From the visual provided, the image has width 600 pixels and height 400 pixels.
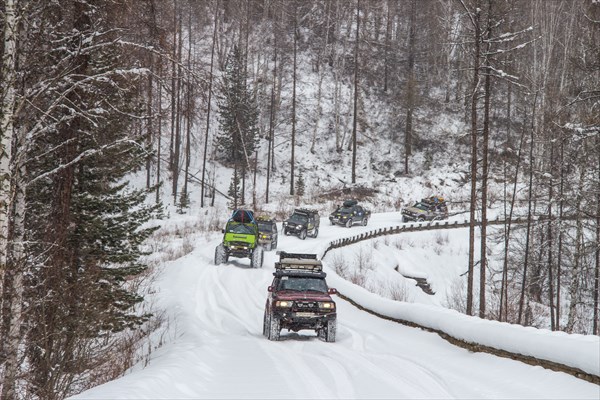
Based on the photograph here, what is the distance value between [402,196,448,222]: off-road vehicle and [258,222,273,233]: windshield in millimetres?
17478

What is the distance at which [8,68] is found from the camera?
659 cm

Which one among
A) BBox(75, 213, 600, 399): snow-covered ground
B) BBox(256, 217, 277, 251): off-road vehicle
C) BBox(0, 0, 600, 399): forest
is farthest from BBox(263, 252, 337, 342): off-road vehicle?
BBox(256, 217, 277, 251): off-road vehicle

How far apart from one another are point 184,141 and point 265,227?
2818cm

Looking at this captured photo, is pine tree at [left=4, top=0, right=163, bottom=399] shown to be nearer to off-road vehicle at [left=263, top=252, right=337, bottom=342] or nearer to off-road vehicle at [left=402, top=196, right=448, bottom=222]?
off-road vehicle at [left=263, top=252, right=337, bottom=342]

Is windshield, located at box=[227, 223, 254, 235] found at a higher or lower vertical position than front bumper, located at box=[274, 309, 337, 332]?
higher

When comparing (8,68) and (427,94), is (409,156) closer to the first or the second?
(427,94)

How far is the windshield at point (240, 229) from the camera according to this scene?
2465 centimetres

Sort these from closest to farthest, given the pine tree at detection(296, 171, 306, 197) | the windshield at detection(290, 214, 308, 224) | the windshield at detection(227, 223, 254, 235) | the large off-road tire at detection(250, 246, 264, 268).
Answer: the windshield at detection(227, 223, 254, 235) → the large off-road tire at detection(250, 246, 264, 268) → the windshield at detection(290, 214, 308, 224) → the pine tree at detection(296, 171, 306, 197)

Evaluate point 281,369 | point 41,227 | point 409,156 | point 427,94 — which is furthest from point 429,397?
→ point 427,94

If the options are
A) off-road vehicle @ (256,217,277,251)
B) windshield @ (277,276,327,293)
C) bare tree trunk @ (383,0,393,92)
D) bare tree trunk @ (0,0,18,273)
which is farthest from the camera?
bare tree trunk @ (383,0,393,92)

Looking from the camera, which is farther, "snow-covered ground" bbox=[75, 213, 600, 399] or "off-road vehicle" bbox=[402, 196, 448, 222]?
"off-road vehicle" bbox=[402, 196, 448, 222]

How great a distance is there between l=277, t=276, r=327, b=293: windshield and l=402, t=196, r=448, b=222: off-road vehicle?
30808mm

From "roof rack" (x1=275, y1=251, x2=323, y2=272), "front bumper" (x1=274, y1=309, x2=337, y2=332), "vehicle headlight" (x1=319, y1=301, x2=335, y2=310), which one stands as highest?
"roof rack" (x1=275, y1=251, x2=323, y2=272)

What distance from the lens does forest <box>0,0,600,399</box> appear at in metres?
7.88
